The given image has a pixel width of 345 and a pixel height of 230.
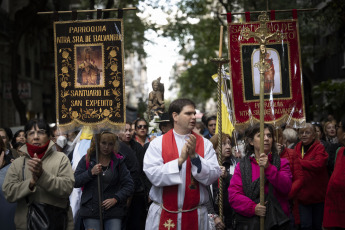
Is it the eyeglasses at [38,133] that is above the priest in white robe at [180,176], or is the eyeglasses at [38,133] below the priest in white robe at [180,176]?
above

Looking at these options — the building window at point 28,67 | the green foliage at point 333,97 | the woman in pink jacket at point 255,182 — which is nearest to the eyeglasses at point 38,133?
the woman in pink jacket at point 255,182

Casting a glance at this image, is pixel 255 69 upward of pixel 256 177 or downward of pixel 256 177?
upward

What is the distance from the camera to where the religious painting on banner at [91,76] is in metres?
8.35

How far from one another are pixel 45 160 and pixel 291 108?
12.3ft

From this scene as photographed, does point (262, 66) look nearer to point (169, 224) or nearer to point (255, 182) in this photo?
point (255, 182)

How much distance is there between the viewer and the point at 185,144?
622cm

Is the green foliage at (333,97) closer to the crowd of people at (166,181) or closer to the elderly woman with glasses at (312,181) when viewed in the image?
the elderly woman with glasses at (312,181)

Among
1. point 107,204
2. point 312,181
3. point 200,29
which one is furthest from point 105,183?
point 200,29

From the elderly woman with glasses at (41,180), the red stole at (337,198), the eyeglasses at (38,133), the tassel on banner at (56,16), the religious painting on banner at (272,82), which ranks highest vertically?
the tassel on banner at (56,16)

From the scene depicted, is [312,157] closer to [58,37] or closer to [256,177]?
[256,177]

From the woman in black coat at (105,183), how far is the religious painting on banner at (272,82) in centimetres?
183

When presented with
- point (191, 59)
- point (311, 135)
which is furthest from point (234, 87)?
point (191, 59)

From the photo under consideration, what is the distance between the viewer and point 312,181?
9.99m

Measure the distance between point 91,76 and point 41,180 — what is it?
7.30ft
